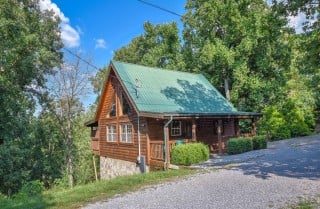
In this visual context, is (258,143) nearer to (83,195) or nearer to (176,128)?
(176,128)

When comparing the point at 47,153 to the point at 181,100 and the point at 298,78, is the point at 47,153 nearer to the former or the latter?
the point at 181,100

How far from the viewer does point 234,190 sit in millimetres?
7262

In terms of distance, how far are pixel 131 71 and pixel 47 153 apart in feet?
44.6

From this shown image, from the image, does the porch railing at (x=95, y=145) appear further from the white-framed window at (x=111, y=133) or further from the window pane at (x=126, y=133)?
the window pane at (x=126, y=133)

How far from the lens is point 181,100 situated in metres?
Result: 17.3

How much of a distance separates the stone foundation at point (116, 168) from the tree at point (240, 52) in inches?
503

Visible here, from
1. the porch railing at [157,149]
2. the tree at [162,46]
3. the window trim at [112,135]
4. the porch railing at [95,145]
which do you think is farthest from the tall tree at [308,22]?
the tree at [162,46]

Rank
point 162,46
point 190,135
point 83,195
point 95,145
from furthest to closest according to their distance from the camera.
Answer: point 162,46 → point 95,145 → point 190,135 → point 83,195

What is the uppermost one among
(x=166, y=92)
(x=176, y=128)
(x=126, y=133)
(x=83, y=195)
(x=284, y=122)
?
(x=166, y=92)

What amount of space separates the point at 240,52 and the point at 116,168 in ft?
49.2

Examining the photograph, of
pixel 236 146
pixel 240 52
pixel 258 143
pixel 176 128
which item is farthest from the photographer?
pixel 240 52

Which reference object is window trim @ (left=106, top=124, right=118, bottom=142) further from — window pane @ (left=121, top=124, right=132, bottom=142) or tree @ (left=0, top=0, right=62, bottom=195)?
tree @ (left=0, top=0, right=62, bottom=195)

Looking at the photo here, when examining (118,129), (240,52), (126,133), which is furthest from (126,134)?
(240,52)

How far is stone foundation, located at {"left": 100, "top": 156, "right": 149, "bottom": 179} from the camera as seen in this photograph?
657 inches
